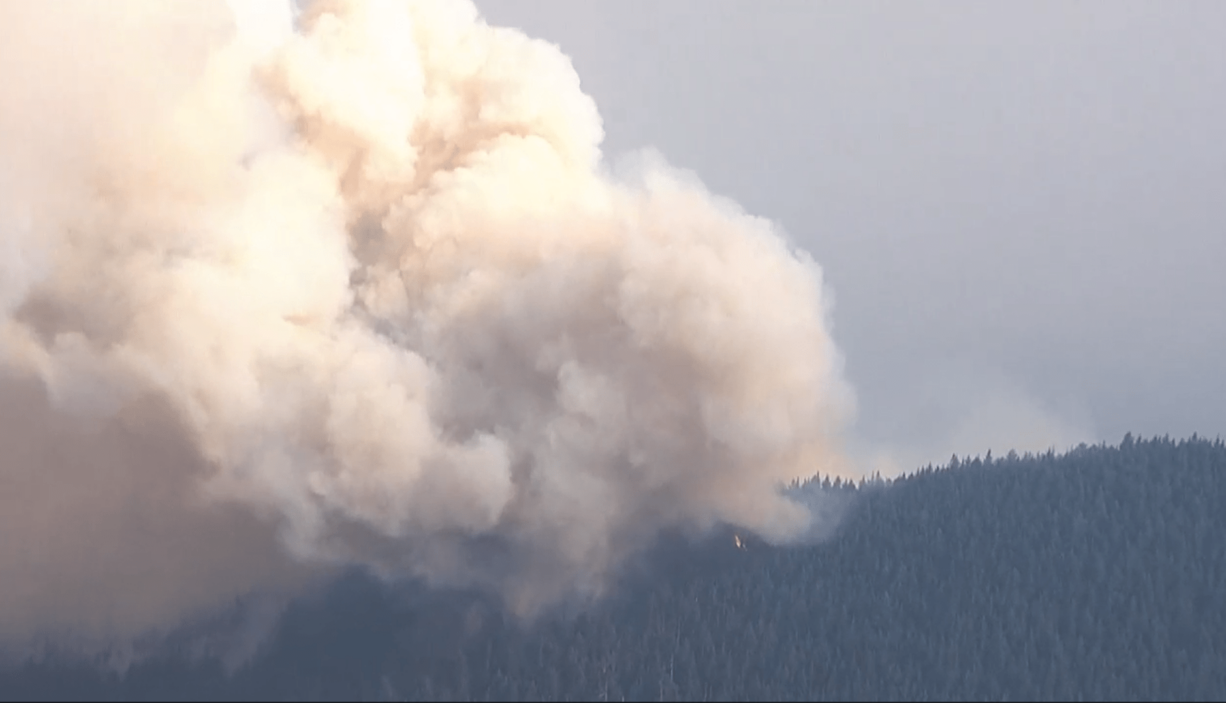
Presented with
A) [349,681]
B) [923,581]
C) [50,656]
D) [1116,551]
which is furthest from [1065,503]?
[50,656]

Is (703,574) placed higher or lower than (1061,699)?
higher

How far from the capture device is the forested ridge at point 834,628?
5822 inches

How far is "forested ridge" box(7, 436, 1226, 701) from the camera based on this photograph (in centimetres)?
14788

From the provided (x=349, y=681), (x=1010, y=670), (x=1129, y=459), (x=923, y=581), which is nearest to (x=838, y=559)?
(x=923, y=581)

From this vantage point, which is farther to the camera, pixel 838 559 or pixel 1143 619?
pixel 838 559

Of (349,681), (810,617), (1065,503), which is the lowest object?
(349,681)

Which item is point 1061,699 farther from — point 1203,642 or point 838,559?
point 838,559

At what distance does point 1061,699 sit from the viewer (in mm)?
146500

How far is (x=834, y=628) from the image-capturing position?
15875 centimetres

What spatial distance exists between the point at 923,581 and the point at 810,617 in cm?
1377

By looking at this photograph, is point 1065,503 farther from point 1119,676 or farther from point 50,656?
point 50,656

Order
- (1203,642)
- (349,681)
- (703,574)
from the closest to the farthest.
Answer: (349,681) < (1203,642) < (703,574)

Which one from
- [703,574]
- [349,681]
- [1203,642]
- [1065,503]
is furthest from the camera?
[1065,503]

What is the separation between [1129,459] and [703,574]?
54.1 m
